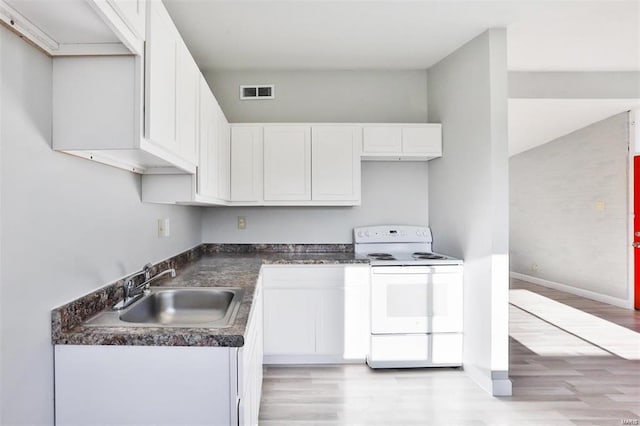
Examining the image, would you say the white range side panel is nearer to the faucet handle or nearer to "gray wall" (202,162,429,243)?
the faucet handle

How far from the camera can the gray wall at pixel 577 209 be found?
191 inches

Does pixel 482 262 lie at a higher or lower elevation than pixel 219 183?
lower

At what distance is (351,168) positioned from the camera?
3.24m

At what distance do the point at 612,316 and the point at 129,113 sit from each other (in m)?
5.43

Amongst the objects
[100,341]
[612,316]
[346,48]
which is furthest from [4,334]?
[612,316]

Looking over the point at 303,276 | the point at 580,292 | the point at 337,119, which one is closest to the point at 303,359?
the point at 303,276

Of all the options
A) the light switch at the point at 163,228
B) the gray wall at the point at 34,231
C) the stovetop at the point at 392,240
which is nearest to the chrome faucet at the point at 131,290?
the gray wall at the point at 34,231

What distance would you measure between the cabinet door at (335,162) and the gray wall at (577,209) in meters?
3.98

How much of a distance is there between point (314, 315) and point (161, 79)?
213 cm

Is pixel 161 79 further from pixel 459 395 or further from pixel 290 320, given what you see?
pixel 459 395

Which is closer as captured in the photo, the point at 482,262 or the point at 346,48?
the point at 482,262

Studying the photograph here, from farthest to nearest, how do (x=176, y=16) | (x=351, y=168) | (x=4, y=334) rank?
(x=351, y=168) < (x=176, y=16) < (x=4, y=334)

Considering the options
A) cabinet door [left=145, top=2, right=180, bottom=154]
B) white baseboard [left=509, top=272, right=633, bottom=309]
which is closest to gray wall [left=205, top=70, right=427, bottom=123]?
cabinet door [left=145, top=2, right=180, bottom=154]

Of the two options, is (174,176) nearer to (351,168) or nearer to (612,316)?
(351,168)
